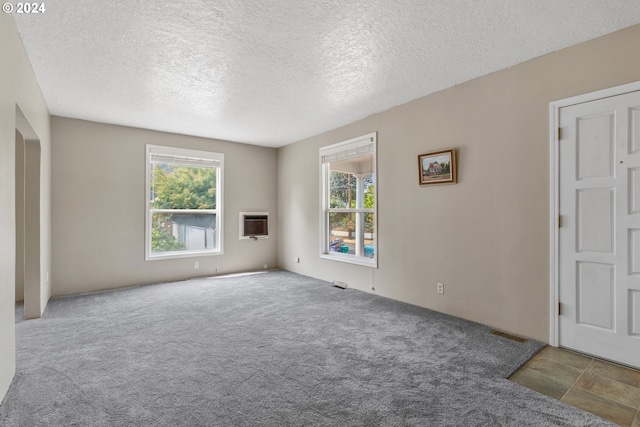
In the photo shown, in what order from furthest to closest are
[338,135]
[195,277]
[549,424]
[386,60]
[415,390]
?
[195,277], [338,135], [386,60], [415,390], [549,424]

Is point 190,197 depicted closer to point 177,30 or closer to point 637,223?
point 177,30

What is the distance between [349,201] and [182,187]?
2.95 m

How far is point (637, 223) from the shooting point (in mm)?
2357

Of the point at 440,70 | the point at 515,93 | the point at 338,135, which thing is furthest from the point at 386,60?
the point at 338,135

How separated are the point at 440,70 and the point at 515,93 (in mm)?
740

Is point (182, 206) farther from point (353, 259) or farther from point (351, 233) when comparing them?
point (353, 259)

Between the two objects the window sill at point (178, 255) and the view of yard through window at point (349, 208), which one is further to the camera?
the window sill at point (178, 255)

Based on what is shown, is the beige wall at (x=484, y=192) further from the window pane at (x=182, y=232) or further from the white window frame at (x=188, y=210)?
the window pane at (x=182, y=232)

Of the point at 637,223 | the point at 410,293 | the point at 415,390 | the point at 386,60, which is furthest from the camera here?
the point at 410,293

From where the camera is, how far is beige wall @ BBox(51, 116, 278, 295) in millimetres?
4500

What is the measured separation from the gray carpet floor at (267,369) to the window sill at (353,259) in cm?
74

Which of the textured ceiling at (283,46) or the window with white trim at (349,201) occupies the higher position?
the textured ceiling at (283,46)

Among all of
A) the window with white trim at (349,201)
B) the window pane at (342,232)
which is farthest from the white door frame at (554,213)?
the window pane at (342,232)

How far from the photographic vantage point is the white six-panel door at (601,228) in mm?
2383
